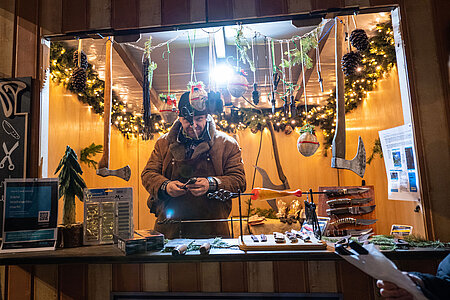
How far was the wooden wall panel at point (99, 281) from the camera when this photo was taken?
5.56ft

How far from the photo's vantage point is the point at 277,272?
1.60 metres

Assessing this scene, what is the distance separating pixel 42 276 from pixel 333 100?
13.7 feet

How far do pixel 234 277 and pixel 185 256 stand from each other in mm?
386

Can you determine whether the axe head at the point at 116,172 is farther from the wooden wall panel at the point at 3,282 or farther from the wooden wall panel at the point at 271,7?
the wooden wall panel at the point at 271,7

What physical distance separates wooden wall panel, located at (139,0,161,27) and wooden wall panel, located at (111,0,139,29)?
3 cm

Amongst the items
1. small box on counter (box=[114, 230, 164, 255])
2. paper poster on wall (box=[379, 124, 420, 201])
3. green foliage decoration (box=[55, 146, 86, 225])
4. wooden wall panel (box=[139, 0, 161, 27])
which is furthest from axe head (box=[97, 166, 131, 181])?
paper poster on wall (box=[379, 124, 420, 201])

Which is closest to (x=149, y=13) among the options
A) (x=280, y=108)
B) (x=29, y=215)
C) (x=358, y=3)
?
(x=358, y=3)

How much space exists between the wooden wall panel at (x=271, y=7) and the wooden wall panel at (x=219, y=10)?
175mm

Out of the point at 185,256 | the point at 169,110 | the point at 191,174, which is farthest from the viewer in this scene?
the point at 191,174

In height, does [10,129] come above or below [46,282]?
above

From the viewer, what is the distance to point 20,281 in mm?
1708

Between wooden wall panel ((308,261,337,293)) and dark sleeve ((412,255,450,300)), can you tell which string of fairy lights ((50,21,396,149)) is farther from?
dark sleeve ((412,255,450,300))

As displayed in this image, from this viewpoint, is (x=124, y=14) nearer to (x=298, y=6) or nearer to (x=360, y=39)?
(x=298, y=6)

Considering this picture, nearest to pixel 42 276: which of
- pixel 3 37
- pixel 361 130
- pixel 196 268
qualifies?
pixel 196 268
